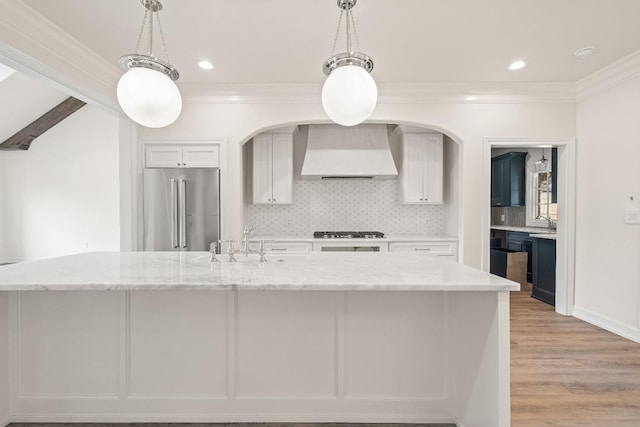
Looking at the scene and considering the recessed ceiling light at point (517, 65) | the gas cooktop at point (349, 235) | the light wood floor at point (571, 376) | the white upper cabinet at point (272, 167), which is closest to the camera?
the light wood floor at point (571, 376)


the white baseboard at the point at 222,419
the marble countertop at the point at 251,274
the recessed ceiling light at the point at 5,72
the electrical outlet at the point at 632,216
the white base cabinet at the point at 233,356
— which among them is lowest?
the white baseboard at the point at 222,419

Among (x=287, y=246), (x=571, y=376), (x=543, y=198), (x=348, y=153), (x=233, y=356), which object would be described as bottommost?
(x=571, y=376)

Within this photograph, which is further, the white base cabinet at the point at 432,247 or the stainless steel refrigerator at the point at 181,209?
the white base cabinet at the point at 432,247

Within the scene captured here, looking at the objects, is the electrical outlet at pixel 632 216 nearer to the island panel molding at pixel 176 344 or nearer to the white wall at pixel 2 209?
the island panel molding at pixel 176 344

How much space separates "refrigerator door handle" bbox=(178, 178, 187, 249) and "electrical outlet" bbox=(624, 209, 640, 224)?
182 inches

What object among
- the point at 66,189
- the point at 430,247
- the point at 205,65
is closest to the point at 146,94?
the point at 205,65

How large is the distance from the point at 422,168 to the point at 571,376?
2774 mm

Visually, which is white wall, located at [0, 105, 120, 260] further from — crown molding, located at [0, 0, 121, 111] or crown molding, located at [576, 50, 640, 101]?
crown molding, located at [576, 50, 640, 101]

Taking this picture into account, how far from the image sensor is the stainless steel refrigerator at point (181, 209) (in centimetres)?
382

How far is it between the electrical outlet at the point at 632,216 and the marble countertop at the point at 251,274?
8.28 ft

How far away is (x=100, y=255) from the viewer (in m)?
2.36

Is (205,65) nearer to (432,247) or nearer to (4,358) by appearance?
(4,358)

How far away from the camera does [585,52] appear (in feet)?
10.1

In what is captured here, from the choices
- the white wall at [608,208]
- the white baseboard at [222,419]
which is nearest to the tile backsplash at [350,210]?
the white wall at [608,208]
